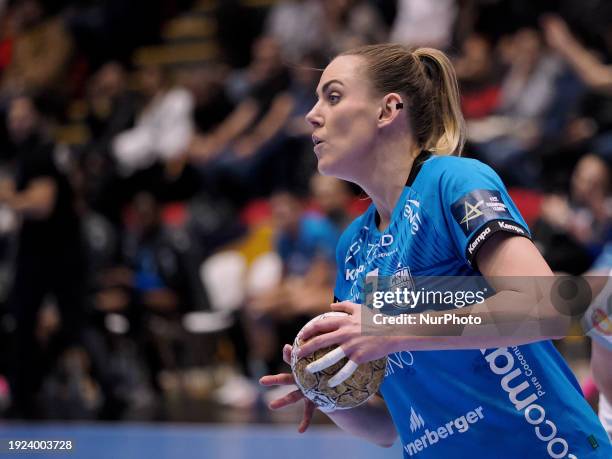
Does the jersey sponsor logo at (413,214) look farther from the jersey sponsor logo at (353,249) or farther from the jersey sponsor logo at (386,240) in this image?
the jersey sponsor logo at (353,249)

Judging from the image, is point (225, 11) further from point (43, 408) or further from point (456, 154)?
point (456, 154)

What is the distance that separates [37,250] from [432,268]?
6004mm

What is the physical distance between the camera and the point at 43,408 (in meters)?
8.03

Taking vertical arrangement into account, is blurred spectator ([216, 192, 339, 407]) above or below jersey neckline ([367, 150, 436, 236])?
below

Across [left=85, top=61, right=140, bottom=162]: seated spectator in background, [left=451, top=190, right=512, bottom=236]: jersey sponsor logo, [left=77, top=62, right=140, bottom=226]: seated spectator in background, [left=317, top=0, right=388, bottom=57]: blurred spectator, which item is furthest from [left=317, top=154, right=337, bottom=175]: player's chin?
[left=85, top=61, right=140, bottom=162]: seated spectator in background

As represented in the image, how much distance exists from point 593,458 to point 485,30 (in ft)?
24.4

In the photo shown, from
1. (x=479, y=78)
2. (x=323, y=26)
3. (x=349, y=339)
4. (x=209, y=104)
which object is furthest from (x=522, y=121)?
(x=349, y=339)

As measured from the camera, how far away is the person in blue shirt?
2094 millimetres

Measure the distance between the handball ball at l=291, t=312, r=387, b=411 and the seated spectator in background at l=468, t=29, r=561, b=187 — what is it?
590 cm

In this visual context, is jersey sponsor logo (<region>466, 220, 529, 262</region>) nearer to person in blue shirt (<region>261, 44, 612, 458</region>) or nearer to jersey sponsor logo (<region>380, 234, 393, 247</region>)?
person in blue shirt (<region>261, 44, 612, 458</region>)

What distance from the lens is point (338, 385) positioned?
92.2 inches

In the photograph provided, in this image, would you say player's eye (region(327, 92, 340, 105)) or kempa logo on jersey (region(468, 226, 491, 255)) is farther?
player's eye (region(327, 92, 340, 105))

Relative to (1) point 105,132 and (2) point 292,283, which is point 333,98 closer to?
(2) point 292,283

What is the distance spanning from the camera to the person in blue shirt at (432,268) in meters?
2.09
